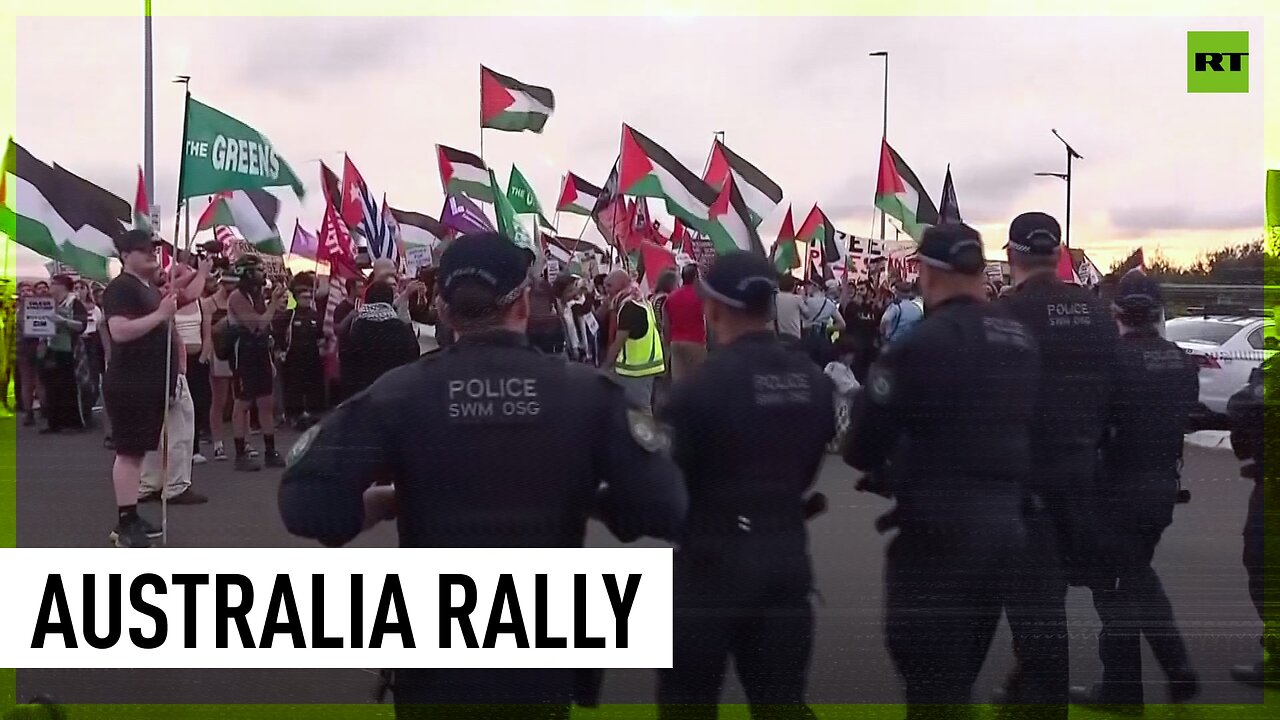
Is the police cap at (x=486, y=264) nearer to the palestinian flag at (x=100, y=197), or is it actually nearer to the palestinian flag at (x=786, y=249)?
the palestinian flag at (x=786, y=249)

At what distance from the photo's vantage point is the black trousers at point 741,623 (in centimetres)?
199

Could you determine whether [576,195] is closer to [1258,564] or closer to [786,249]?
[786,249]

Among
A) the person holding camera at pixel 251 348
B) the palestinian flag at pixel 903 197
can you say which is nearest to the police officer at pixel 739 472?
the palestinian flag at pixel 903 197

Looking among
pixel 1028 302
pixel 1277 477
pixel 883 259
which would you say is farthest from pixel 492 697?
pixel 1277 477

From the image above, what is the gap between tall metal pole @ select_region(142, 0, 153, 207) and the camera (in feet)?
6.24

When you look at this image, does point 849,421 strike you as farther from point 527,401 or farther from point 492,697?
point 492,697

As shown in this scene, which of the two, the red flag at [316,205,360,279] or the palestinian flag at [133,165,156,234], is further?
the palestinian flag at [133,165,156,234]

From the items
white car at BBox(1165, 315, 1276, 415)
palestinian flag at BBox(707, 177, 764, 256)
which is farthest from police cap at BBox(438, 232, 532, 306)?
white car at BBox(1165, 315, 1276, 415)

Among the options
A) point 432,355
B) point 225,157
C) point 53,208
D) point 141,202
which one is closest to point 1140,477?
point 432,355

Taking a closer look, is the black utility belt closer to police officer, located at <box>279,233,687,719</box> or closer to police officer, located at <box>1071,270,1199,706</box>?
police officer, located at <box>279,233,687,719</box>

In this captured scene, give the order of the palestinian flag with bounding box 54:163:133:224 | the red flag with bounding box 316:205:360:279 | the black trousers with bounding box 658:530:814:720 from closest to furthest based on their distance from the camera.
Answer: the red flag with bounding box 316:205:360:279, the palestinian flag with bounding box 54:163:133:224, the black trousers with bounding box 658:530:814:720

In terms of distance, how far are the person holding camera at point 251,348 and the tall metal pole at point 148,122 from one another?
0.14 meters

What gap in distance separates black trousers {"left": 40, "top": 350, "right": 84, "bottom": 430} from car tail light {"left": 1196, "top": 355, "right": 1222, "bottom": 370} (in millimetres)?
1875

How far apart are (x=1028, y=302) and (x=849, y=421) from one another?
0.36m
